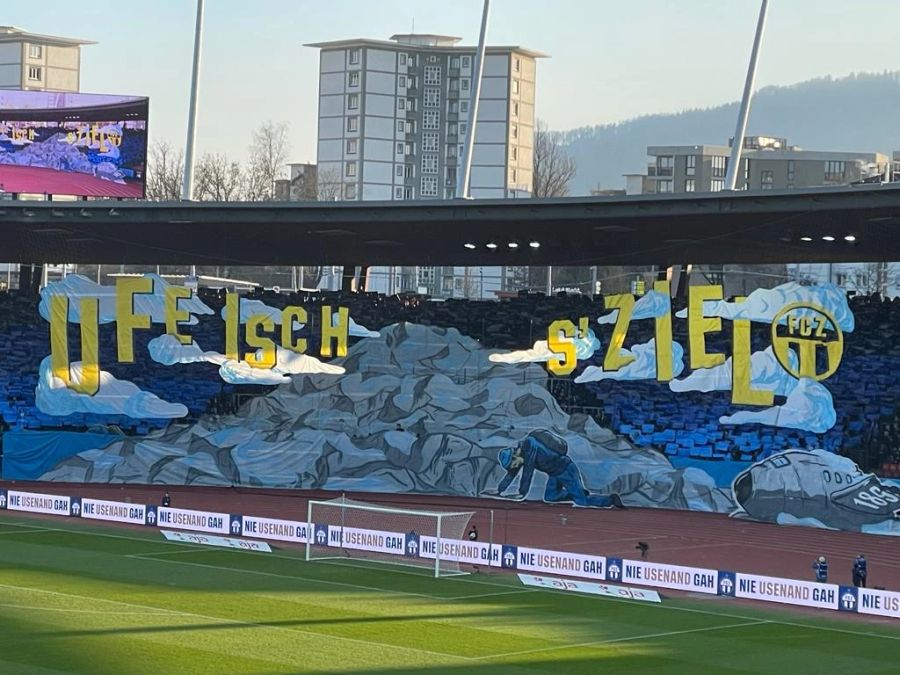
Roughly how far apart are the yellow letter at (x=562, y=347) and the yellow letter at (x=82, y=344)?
16462 mm

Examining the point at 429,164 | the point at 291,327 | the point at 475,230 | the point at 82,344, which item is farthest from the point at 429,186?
the point at 475,230

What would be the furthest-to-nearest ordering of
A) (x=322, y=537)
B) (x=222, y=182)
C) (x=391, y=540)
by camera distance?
(x=222, y=182)
(x=322, y=537)
(x=391, y=540)

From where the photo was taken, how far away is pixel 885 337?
45375 millimetres

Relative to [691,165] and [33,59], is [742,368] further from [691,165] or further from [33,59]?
[33,59]

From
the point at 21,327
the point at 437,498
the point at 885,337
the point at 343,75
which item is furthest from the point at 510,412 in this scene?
the point at 343,75

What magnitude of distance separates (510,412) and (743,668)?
25.8 m

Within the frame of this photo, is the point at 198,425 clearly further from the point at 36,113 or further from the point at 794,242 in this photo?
the point at 794,242

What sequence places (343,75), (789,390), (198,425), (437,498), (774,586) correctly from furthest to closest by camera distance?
(343,75) < (198,425) < (437,498) < (789,390) < (774,586)

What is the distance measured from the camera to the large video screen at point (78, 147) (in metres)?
49.3

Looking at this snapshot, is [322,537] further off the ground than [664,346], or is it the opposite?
[664,346]

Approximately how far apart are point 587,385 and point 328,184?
75.9 m

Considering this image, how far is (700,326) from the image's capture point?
152ft

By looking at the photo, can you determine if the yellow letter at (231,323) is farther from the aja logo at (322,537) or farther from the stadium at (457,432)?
the aja logo at (322,537)

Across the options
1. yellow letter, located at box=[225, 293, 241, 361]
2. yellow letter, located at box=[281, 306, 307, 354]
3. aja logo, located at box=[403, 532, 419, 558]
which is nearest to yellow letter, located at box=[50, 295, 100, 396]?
yellow letter, located at box=[225, 293, 241, 361]
